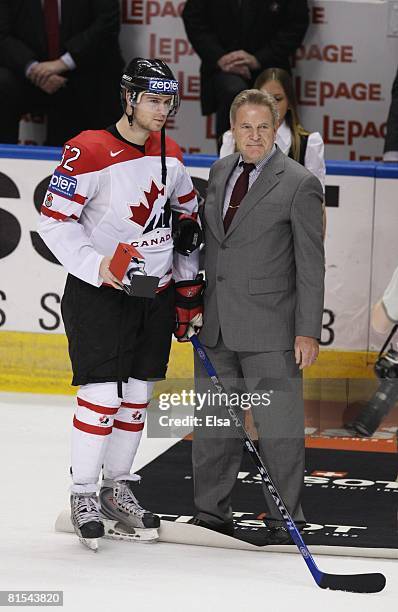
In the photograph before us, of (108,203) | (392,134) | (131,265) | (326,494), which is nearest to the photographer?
(131,265)

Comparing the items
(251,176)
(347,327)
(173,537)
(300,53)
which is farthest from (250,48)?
(173,537)

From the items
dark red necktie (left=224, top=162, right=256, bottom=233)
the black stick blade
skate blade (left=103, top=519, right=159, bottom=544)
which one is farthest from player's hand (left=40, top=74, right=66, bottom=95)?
the black stick blade

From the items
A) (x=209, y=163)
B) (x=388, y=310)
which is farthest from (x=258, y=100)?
(x=209, y=163)

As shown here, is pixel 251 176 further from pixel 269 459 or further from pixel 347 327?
pixel 347 327

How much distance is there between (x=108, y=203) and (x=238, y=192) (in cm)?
44

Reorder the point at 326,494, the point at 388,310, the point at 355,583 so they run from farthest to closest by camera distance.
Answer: the point at 326,494 < the point at 355,583 < the point at 388,310

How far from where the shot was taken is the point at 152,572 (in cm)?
445

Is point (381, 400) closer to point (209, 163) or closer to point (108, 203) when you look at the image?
point (108, 203)

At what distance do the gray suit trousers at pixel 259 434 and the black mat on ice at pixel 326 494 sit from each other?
0.40 ft

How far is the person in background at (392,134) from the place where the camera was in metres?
7.09

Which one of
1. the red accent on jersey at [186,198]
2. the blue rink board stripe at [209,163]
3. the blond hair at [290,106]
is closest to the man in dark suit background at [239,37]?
the blue rink board stripe at [209,163]

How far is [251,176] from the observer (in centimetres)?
480

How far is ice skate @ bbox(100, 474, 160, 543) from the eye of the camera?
480cm

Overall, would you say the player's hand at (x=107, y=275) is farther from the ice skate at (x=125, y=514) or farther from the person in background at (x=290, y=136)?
the person in background at (x=290, y=136)
